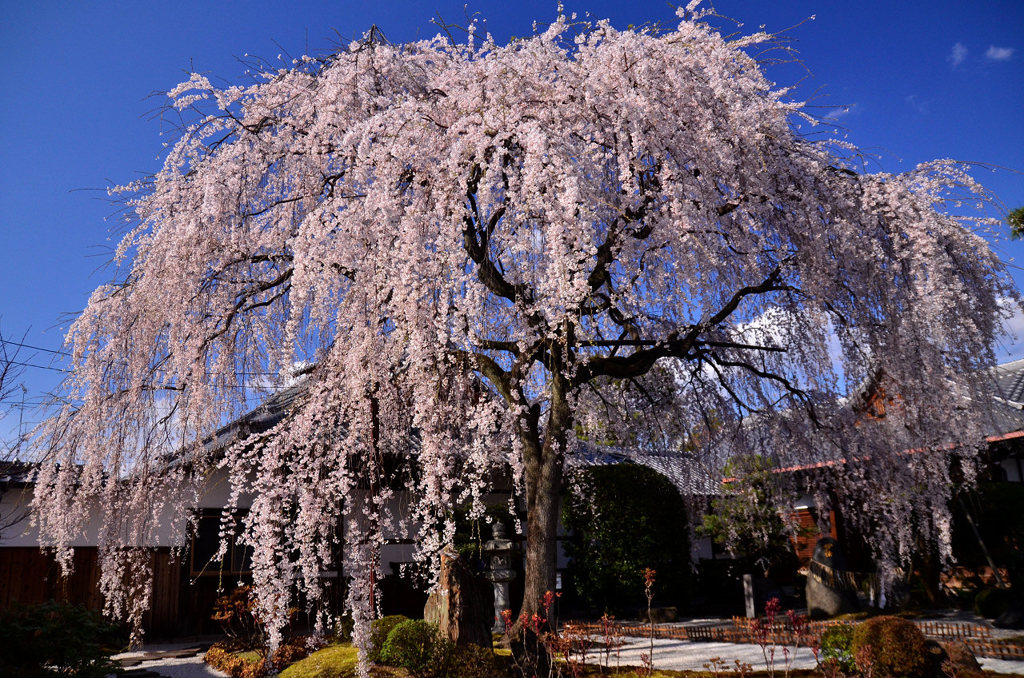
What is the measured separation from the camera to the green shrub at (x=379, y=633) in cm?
765

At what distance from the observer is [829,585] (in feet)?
42.5

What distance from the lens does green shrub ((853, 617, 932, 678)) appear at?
6.73 meters

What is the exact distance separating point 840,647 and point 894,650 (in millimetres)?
774

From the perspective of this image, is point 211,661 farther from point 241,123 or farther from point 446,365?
point 241,123

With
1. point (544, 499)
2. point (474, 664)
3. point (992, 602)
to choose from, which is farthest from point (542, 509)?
point (992, 602)

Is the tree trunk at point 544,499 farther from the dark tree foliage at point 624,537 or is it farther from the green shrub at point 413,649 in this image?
the dark tree foliage at point 624,537

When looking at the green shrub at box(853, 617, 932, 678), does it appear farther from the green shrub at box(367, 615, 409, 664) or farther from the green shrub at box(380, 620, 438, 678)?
the green shrub at box(367, 615, 409, 664)

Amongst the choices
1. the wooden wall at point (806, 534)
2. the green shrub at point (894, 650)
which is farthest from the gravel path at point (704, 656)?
the wooden wall at point (806, 534)

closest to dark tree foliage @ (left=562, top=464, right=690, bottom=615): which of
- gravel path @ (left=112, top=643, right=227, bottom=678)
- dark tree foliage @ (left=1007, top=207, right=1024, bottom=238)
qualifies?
gravel path @ (left=112, top=643, right=227, bottom=678)

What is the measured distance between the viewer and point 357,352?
688 centimetres

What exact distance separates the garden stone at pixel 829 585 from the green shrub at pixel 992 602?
1921 mm

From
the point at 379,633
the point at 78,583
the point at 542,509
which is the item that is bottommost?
the point at 379,633

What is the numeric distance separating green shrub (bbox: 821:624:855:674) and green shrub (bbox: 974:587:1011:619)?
5.84 m

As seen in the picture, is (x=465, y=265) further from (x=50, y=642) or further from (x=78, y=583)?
(x=78, y=583)
